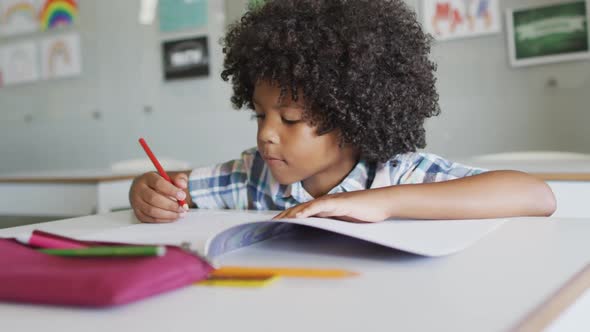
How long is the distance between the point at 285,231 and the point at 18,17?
3.50m

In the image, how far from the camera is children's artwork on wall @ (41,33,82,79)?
141 inches

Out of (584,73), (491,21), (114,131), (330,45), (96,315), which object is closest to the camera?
(96,315)

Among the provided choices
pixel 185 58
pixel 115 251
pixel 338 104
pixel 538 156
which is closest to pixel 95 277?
pixel 115 251

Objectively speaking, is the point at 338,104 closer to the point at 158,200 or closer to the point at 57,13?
the point at 158,200

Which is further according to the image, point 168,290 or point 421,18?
point 421,18

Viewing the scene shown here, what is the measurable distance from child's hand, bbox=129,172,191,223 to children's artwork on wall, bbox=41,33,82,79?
2.81m

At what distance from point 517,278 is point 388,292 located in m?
0.10

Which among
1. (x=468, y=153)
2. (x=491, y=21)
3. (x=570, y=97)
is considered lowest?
(x=468, y=153)

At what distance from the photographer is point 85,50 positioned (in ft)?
11.6

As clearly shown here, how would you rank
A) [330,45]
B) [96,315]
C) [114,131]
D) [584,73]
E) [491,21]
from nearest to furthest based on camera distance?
[96,315], [330,45], [584,73], [491,21], [114,131]

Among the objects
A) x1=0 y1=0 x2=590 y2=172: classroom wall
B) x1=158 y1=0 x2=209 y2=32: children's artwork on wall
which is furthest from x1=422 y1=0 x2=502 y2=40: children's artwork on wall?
x1=158 y1=0 x2=209 y2=32: children's artwork on wall

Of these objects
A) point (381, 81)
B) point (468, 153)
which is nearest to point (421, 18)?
point (468, 153)

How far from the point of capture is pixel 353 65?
0.95m

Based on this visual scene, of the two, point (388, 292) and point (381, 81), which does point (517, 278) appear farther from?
point (381, 81)
